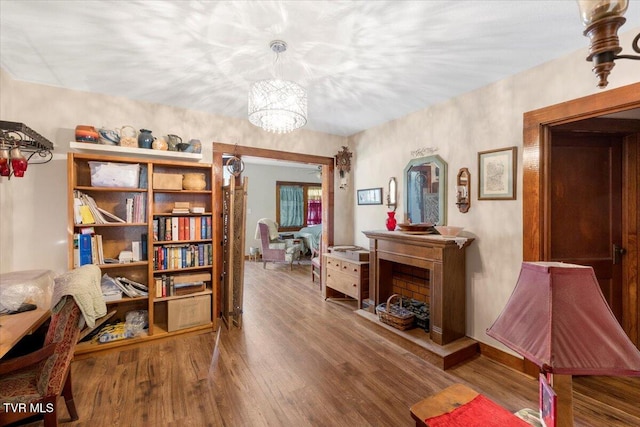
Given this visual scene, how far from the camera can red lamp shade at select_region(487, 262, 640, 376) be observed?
2.59 feet

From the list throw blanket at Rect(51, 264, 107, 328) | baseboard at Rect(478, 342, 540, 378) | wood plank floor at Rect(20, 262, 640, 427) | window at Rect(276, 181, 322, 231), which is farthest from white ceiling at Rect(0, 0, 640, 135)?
window at Rect(276, 181, 322, 231)

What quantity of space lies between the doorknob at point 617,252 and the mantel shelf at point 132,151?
4.28 metres

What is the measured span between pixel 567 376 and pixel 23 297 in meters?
3.16

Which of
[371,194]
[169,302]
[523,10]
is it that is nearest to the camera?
[523,10]

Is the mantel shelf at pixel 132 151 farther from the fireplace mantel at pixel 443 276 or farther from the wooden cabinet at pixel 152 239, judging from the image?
the fireplace mantel at pixel 443 276

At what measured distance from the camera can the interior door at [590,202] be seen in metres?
2.51

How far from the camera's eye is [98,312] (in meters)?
1.67

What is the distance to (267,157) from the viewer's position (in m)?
3.84

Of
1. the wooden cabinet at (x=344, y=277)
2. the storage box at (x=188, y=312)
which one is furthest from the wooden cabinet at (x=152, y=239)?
the wooden cabinet at (x=344, y=277)

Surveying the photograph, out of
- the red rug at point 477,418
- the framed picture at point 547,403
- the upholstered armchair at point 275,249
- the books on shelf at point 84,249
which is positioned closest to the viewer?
the framed picture at point 547,403

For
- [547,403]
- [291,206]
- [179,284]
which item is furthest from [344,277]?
[291,206]

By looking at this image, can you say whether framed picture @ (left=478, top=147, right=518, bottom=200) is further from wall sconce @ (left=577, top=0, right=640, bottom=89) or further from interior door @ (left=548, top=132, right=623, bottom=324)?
wall sconce @ (left=577, top=0, right=640, bottom=89)

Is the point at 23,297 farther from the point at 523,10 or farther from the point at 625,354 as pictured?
the point at 523,10

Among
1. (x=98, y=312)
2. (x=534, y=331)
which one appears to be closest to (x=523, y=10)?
(x=534, y=331)
